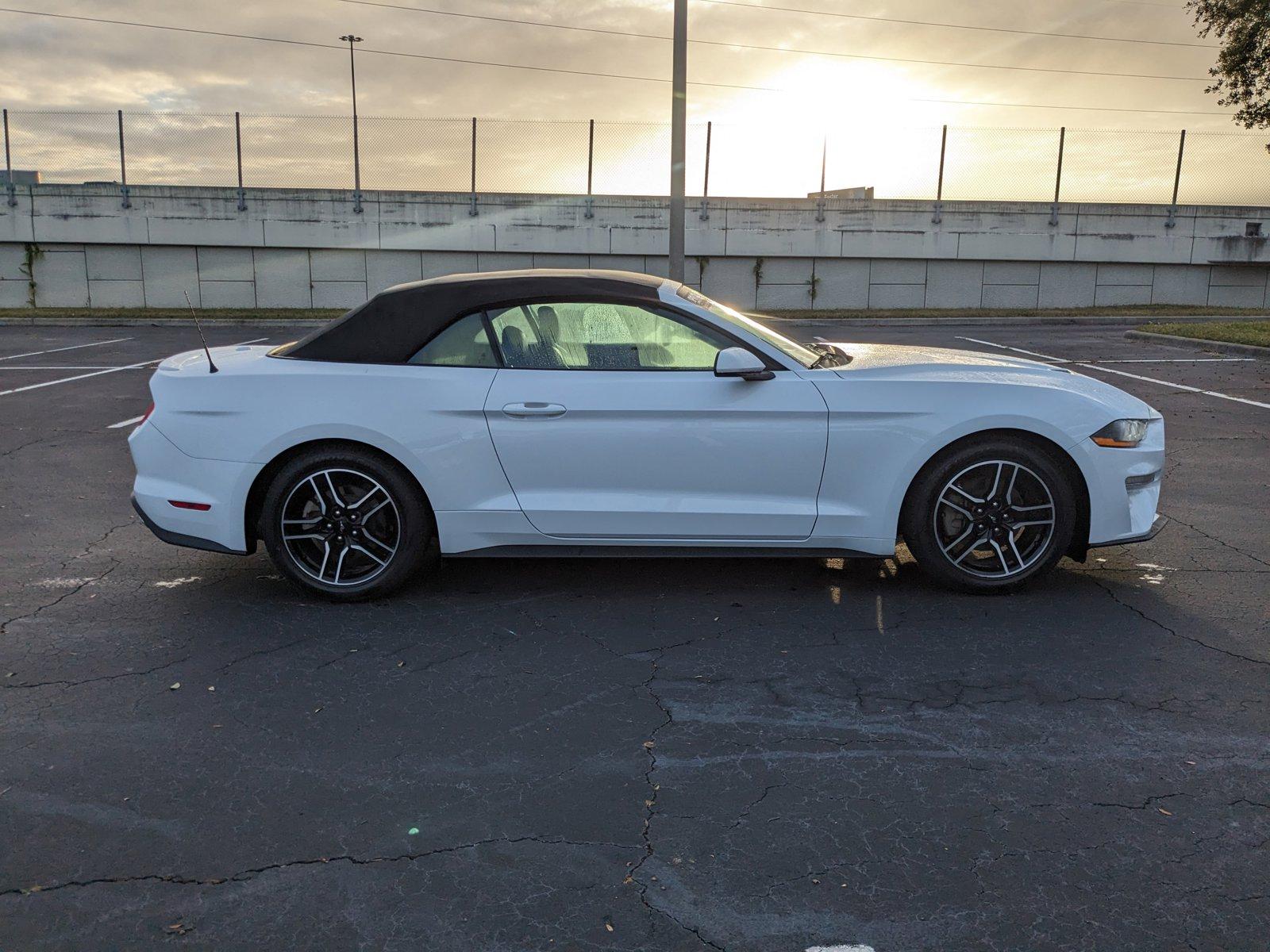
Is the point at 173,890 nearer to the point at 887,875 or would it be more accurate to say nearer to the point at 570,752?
the point at 570,752

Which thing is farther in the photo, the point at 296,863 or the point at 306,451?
the point at 306,451

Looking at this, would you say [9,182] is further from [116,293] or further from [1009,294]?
[1009,294]

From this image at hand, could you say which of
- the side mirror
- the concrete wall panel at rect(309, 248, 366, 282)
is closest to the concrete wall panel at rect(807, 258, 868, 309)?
the concrete wall panel at rect(309, 248, 366, 282)

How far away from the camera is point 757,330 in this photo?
4758 mm

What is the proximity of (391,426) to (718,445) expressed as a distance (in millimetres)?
1424

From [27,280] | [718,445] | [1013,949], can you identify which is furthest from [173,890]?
[27,280]

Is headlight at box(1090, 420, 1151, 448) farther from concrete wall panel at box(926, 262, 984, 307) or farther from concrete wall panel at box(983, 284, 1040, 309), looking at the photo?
concrete wall panel at box(983, 284, 1040, 309)

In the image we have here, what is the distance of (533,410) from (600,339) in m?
0.47

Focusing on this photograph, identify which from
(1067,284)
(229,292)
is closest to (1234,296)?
(1067,284)

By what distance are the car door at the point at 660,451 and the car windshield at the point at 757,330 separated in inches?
9.0

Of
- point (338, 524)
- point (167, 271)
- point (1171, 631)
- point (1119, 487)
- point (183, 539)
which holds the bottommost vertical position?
point (1171, 631)

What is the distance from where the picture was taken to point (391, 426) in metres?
4.41

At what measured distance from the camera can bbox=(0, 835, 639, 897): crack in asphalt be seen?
2502 mm

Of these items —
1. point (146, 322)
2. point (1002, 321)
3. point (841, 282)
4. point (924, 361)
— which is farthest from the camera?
point (841, 282)
